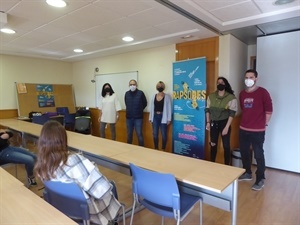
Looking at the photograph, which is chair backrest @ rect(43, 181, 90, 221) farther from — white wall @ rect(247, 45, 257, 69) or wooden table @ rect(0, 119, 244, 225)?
white wall @ rect(247, 45, 257, 69)

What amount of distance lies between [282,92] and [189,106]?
59.2 inches

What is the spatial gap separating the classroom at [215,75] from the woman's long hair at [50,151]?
1015 millimetres

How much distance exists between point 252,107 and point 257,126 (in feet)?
0.86

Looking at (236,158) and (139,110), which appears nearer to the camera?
(236,158)

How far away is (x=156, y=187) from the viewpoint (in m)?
1.50

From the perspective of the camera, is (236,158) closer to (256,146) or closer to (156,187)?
(256,146)

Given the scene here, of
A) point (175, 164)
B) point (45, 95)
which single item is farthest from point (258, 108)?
point (45, 95)

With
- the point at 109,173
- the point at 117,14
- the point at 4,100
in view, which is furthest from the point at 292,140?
the point at 4,100

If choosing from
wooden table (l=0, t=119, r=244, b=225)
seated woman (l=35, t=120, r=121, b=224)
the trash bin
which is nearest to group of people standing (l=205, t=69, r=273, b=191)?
the trash bin

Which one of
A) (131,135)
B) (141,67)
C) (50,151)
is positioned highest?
(141,67)

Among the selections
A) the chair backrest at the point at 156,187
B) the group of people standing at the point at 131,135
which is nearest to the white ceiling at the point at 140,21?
the group of people standing at the point at 131,135

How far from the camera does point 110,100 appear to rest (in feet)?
15.6

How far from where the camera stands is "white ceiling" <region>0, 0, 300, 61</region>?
2.51 meters

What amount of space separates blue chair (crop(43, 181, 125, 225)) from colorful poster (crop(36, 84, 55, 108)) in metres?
5.19
